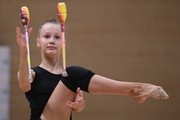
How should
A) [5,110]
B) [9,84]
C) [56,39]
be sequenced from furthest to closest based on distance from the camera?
[9,84] → [5,110] → [56,39]

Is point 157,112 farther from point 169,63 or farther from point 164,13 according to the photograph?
point 164,13

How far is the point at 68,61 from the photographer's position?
369cm

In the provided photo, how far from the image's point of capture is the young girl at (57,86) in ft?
5.67

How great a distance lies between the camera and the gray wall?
3.66 metres

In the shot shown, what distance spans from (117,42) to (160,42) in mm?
441

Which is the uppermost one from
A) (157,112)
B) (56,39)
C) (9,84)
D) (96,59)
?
(56,39)

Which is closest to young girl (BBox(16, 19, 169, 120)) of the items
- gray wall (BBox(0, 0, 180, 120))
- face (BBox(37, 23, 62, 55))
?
face (BBox(37, 23, 62, 55))

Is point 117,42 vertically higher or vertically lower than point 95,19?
lower

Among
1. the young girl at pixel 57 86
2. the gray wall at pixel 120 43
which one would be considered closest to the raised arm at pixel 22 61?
the young girl at pixel 57 86

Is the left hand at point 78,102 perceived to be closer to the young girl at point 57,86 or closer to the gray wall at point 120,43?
the young girl at point 57,86

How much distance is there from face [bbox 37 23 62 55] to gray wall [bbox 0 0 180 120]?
1.53 meters

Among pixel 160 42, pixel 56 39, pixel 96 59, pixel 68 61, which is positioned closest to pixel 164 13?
pixel 160 42

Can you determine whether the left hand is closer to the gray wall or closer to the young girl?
the young girl

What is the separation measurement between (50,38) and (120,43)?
1692mm
